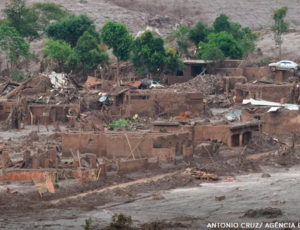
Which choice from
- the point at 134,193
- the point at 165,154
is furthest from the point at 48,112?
the point at 134,193

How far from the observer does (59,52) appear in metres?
62.8

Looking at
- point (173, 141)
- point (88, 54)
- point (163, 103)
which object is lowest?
point (163, 103)

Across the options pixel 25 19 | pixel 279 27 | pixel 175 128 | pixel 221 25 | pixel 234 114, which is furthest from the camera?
pixel 25 19

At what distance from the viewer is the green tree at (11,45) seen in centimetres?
6412

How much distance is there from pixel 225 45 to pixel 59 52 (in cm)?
1051

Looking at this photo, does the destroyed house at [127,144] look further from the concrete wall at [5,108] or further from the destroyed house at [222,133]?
the concrete wall at [5,108]

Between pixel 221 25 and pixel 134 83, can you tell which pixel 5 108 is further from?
pixel 221 25

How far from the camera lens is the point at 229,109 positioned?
5144 cm

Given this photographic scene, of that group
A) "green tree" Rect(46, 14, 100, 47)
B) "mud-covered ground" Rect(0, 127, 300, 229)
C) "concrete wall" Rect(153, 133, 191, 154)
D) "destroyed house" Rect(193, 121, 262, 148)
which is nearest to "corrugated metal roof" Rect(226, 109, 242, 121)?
"destroyed house" Rect(193, 121, 262, 148)

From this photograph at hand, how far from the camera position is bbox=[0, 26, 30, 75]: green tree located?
64.1 m

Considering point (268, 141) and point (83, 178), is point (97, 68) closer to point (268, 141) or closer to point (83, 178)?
point (268, 141)

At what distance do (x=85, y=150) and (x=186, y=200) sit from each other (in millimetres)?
8281

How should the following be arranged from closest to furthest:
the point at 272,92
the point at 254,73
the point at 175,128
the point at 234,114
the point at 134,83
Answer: the point at 175,128, the point at 234,114, the point at 272,92, the point at 134,83, the point at 254,73

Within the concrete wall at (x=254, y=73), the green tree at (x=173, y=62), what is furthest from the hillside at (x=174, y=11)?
the concrete wall at (x=254, y=73)
